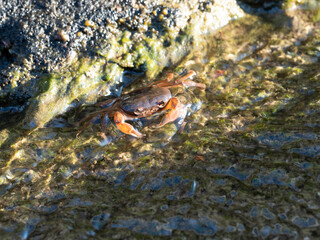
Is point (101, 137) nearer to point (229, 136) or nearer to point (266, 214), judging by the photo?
point (229, 136)

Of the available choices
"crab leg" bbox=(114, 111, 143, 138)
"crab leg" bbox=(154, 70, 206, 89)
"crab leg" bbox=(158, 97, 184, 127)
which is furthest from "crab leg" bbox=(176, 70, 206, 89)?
"crab leg" bbox=(114, 111, 143, 138)

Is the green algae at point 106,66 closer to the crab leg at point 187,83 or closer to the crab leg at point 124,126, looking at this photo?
the crab leg at point 187,83

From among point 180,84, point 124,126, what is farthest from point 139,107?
point 180,84

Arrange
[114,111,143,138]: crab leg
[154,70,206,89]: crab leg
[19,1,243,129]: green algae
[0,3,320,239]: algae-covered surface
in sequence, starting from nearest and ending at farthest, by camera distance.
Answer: [0,3,320,239]: algae-covered surface → [114,111,143,138]: crab leg → [19,1,243,129]: green algae → [154,70,206,89]: crab leg

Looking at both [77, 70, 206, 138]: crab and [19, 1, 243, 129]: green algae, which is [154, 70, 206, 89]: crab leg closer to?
[77, 70, 206, 138]: crab

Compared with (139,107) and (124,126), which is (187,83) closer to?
(139,107)

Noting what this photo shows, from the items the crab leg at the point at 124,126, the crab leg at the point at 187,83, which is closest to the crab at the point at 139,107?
the crab leg at the point at 124,126

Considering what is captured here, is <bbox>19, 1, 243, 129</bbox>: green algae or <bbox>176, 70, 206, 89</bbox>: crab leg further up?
<bbox>19, 1, 243, 129</bbox>: green algae
